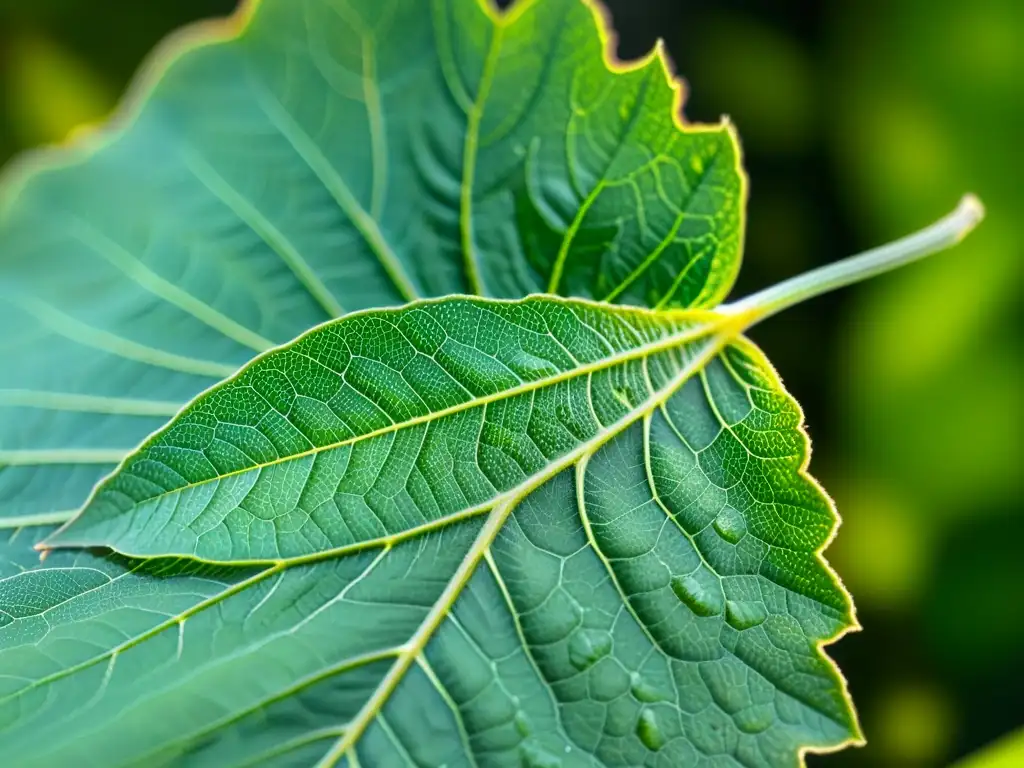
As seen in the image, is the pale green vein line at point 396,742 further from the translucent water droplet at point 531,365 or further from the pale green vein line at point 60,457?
the pale green vein line at point 60,457

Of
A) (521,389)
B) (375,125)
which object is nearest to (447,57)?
(375,125)

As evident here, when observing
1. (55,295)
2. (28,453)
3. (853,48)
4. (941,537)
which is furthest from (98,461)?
(853,48)

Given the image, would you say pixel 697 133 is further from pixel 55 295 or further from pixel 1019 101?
pixel 1019 101

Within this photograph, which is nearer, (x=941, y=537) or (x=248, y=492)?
(x=248, y=492)

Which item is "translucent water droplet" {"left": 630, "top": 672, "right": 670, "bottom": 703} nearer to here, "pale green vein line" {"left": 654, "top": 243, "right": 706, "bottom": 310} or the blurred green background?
"pale green vein line" {"left": 654, "top": 243, "right": 706, "bottom": 310}

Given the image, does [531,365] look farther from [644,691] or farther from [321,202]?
[321,202]

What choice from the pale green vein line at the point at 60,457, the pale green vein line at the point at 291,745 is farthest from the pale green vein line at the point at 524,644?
the pale green vein line at the point at 60,457
